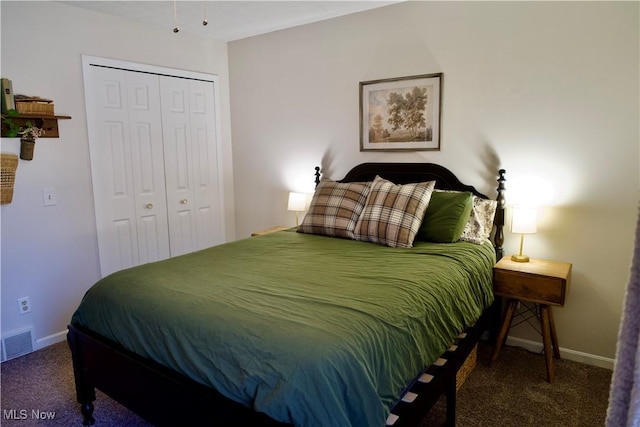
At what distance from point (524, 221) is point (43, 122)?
330cm

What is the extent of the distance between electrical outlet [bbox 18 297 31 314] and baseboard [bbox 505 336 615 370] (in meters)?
3.41

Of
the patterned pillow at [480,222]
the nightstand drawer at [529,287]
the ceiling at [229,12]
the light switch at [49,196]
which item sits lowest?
the nightstand drawer at [529,287]

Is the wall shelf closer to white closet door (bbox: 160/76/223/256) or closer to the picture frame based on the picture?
white closet door (bbox: 160/76/223/256)

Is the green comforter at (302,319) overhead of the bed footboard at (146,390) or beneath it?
overhead

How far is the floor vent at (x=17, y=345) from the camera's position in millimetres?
2908

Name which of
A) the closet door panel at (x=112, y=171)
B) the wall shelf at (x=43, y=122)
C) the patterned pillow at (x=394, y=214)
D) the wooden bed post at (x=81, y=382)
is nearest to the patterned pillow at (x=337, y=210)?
the patterned pillow at (x=394, y=214)

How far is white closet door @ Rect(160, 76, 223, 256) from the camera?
3863mm

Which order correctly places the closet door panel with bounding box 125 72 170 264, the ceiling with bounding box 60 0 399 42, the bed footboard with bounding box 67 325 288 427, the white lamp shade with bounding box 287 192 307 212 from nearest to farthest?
the bed footboard with bounding box 67 325 288 427 < the ceiling with bounding box 60 0 399 42 < the closet door panel with bounding box 125 72 170 264 < the white lamp shade with bounding box 287 192 307 212

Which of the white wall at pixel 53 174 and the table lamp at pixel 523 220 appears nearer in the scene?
the table lamp at pixel 523 220

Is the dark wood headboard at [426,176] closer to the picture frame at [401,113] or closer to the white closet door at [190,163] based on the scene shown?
the picture frame at [401,113]

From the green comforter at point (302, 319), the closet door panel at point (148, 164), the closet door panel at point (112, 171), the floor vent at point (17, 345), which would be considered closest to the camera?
the green comforter at point (302, 319)

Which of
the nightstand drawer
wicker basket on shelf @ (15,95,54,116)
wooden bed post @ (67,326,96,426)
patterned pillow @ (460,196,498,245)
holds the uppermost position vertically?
wicker basket on shelf @ (15,95,54,116)

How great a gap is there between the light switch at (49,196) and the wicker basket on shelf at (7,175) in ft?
0.73

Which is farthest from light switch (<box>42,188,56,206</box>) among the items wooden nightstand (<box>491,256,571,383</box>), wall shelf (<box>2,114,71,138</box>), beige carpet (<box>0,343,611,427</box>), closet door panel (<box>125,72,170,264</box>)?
wooden nightstand (<box>491,256,571,383</box>)
